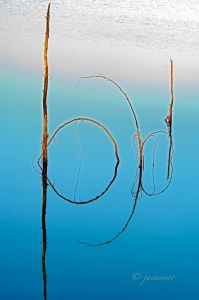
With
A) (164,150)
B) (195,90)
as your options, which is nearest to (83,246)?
(164,150)

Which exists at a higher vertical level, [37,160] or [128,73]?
[128,73]

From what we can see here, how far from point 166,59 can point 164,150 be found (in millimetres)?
4556

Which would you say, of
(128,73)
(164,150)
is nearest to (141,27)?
(128,73)

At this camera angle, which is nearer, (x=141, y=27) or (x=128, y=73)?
(x=128, y=73)

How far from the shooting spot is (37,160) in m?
5.27

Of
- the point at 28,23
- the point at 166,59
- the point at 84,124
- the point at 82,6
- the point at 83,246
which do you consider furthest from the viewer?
the point at 82,6

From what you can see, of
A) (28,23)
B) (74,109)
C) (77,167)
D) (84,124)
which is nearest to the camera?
(77,167)

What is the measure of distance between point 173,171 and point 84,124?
1886mm

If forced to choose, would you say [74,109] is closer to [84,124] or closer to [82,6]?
[84,124]

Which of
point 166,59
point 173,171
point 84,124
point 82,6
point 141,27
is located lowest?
point 173,171

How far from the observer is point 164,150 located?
242 inches

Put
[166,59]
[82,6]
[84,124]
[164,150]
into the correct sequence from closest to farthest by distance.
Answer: [164,150] < [84,124] < [166,59] < [82,6]

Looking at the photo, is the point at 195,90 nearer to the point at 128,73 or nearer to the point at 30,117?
the point at 128,73

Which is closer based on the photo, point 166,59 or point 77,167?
point 77,167
